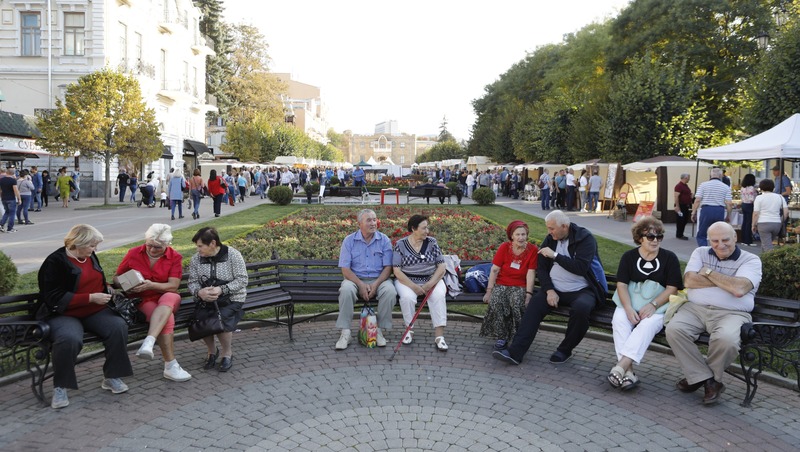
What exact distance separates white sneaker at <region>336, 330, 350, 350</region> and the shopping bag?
158 mm

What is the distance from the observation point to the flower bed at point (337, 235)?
11.9 meters

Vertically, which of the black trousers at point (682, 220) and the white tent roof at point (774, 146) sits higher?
the white tent roof at point (774, 146)

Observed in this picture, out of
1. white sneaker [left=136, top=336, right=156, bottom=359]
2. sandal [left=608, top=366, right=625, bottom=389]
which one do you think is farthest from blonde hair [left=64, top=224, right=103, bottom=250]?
sandal [left=608, top=366, right=625, bottom=389]

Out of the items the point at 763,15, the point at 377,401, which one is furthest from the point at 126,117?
the point at 763,15

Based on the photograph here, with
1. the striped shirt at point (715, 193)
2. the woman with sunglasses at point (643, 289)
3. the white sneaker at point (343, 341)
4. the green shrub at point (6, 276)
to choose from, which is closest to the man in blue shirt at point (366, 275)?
Answer: the white sneaker at point (343, 341)

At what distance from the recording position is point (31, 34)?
101 feet

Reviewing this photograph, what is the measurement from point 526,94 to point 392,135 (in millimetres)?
120875

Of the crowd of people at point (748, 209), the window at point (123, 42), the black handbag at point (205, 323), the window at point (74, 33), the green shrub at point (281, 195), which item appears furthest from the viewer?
the window at point (123, 42)

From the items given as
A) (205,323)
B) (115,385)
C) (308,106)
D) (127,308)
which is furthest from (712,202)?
(308,106)

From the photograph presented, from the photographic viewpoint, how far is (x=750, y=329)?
4992 mm

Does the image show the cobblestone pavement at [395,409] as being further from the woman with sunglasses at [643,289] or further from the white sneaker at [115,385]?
the woman with sunglasses at [643,289]

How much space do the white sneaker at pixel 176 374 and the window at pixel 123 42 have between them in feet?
104

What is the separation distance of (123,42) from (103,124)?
35.9 ft

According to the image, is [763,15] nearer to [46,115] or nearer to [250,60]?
[46,115]
